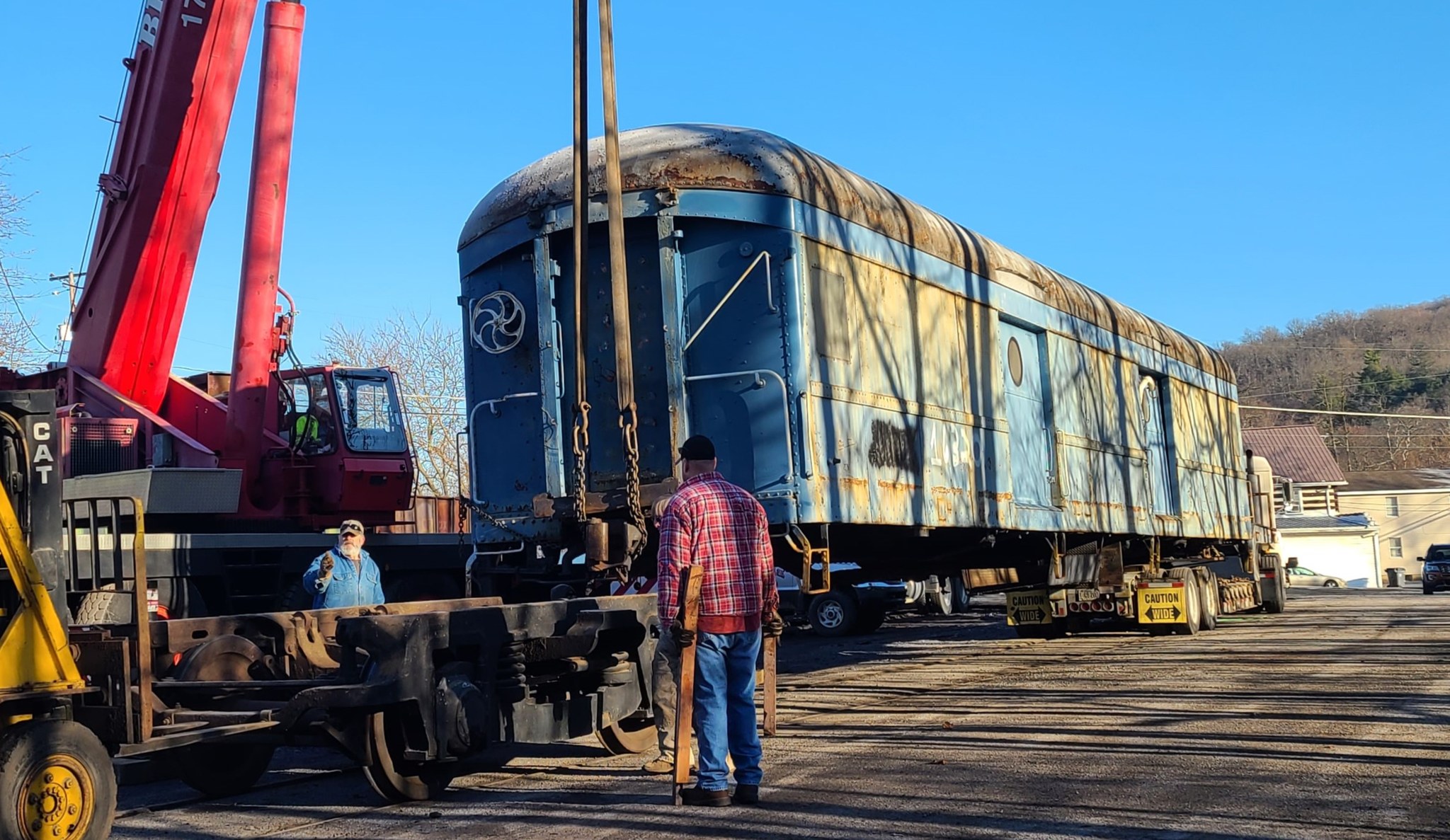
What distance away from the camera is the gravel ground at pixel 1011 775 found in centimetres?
570

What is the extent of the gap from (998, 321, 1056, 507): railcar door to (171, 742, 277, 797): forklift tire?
24.7 feet

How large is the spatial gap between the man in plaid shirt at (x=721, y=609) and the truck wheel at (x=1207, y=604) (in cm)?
1388

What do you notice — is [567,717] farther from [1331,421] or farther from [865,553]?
[1331,421]

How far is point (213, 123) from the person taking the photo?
1496 centimetres

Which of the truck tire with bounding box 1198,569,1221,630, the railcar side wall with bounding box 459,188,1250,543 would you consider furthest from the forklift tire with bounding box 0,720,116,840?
the truck tire with bounding box 1198,569,1221,630

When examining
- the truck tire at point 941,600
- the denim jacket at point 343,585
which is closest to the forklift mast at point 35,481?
the denim jacket at point 343,585

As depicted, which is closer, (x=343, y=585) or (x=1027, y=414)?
(x=343, y=585)

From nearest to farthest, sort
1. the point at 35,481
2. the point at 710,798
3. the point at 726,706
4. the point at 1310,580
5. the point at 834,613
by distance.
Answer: the point at 35,481
the point at 710,798
the point at 726,706
the point at 834,613
the point at 1310,580

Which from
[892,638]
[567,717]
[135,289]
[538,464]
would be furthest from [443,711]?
[892,638]

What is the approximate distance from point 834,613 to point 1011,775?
14299 millimetres

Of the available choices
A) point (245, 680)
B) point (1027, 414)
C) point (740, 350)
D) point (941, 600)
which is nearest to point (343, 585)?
point (245, 680)

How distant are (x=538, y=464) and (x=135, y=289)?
716cm

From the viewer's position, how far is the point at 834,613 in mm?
21109

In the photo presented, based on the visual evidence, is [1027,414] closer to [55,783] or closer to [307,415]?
[307,415]
